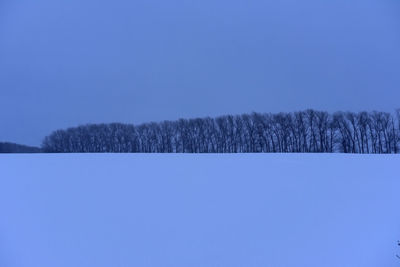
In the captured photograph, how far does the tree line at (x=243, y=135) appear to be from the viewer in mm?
34031

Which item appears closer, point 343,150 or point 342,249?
point 342,249

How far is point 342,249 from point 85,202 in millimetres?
5283

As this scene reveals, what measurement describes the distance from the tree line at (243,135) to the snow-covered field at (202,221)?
2742 centimetres

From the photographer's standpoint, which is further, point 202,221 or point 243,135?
point 243,135

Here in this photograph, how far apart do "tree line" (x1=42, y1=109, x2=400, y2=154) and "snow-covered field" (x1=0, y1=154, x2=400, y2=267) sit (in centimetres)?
2742

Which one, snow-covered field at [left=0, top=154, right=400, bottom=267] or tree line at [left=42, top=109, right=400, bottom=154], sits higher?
tree line at [left=42, top=109, right=400, bottom=154]

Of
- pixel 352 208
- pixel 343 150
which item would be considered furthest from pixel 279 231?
pixel 343 150

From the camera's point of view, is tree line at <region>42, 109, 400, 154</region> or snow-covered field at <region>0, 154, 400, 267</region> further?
tree line at <region>42, 109, 400, 154</region>

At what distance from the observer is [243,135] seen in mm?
39562

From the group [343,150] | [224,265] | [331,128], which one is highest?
[331,128]

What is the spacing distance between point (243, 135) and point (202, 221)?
3434 cm

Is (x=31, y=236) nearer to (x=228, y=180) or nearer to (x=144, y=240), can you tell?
(x=144, y=240)

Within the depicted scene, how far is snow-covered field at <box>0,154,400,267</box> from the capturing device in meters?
4.27

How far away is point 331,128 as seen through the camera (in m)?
36.7
